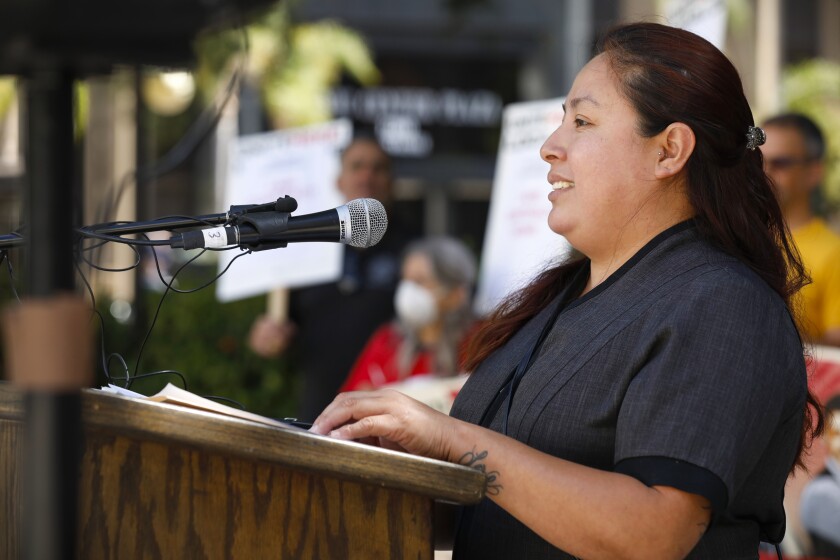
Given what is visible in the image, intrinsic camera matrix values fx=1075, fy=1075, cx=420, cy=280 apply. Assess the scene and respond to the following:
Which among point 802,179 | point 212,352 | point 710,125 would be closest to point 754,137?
point 710,125

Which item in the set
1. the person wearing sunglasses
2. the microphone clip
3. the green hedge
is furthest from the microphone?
the green hedge

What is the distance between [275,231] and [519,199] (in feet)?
10.4

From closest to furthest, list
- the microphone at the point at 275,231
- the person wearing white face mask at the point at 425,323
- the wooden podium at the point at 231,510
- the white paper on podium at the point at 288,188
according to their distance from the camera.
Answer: the wooden podium at the point at 231,510 → the microphone at the point at 275,231 → the person wearing white face mask at the point at 425,323 → the white paper on podium at the point at 288,188

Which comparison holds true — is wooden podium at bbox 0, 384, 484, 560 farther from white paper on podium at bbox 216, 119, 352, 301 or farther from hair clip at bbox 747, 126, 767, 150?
white paper on podium at bbox 216, 119, 352, 301

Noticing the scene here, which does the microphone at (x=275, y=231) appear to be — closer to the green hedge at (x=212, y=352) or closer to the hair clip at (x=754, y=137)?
the hair clip at (x=754, y=137)

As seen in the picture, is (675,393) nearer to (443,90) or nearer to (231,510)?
(231,510)

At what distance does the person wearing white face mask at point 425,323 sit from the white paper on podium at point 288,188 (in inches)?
18.9

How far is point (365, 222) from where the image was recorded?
173cm

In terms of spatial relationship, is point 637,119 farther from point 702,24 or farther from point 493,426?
point 702,24

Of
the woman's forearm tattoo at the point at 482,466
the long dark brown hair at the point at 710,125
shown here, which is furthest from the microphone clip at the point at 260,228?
the long dark brown hair at the point at 710,125

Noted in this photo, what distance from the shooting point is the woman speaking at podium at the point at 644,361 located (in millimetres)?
1490

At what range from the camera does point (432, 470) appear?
1383 mm

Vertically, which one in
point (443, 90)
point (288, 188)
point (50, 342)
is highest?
point (443, 90)

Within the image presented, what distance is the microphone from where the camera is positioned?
1659 millimetres
